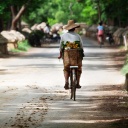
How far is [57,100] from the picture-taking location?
14.6 meters

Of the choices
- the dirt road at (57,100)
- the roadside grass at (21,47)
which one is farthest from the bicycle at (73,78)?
the roadside grass at (21,47)

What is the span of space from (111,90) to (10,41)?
70.9ft

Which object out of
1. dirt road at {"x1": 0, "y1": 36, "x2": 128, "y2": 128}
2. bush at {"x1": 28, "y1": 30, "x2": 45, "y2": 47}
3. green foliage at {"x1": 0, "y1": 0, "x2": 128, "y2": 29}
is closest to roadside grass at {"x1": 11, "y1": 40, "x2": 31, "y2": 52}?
bush at {"x1": 28, "y1": 30, "x2": 45, "y2": 47}

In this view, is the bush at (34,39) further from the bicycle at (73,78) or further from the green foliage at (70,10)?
the bicycle at (73,78)

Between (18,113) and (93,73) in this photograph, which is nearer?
(18,113)

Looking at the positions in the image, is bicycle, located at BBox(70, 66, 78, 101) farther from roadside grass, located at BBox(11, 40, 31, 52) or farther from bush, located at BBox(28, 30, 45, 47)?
bush, located at BBox(28, 30, 45, 47)

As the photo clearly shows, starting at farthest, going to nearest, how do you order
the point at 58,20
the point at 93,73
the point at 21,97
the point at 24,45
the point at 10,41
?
the point at 58,20, the point at 24,45, the point at 10,41, the point at 93,73, the point at 21,97

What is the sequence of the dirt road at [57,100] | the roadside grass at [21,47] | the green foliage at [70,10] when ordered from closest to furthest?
the dirt road at [57,100], the roadside grass at [21,47], the green foliage at [70,10]

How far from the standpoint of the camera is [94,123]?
10984mm

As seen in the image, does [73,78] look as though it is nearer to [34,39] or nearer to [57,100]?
[57,100]

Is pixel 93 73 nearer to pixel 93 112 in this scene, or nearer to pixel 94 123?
pixel 93 112

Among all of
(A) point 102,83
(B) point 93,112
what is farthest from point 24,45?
(B) point 93,112

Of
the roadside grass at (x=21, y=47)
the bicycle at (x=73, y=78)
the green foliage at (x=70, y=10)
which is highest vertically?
the green foliage at (x=70, y=10)

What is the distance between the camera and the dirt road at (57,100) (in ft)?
36.6
